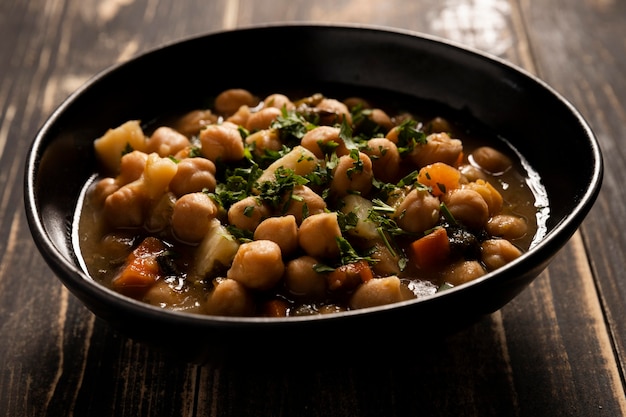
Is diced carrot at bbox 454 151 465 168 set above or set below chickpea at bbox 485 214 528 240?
above

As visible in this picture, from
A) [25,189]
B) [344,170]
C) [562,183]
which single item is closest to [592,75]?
[562,183]

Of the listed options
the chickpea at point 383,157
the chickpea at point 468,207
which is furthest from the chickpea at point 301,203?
the chickpea at point 468,207

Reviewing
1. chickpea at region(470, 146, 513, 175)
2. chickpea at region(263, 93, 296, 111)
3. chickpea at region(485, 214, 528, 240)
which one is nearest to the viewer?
chickpea at region(485, 214, 528, 240)

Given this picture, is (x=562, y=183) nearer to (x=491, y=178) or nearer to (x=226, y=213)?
(x=491, y=178)

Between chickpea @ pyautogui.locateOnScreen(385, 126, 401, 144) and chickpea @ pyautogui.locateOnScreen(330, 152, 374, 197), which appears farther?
chickpea @ pyautogui.locateOnScreen(385, 126, 401, 144)

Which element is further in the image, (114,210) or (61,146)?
(61,146)

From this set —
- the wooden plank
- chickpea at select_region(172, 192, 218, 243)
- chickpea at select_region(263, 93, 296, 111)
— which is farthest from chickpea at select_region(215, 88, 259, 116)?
the wooden plank

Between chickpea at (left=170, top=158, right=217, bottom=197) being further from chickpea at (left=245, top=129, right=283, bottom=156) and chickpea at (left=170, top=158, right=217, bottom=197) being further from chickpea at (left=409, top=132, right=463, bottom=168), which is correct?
chickpea at (left=409, top=132, right=463, bottom=168)
